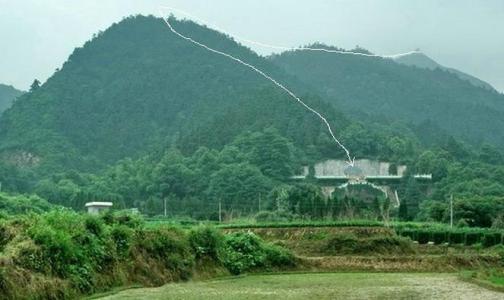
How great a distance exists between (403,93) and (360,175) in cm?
4387

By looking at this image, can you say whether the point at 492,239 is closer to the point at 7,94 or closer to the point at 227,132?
the point at 227,132

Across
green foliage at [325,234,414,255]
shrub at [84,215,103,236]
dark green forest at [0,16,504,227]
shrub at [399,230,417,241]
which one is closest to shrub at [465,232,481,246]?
shrub at [399,230,417,241]

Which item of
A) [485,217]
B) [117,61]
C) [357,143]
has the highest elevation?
[117,61]

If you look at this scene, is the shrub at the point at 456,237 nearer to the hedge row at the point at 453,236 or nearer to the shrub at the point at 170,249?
the hedge row at the point at 453,236

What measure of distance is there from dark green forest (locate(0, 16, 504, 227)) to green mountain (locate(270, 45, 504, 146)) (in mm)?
255

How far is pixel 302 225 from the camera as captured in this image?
34781mm

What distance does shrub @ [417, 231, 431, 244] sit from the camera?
37.6 meters

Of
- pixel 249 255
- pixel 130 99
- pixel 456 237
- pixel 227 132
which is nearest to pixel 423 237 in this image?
pixel 456 237

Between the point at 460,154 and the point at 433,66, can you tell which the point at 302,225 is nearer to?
the point at 460,154

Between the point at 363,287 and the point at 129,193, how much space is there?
5880 centimetres

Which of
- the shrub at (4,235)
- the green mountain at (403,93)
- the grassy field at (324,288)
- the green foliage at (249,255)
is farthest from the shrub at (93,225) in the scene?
the green mountain at (403,93)

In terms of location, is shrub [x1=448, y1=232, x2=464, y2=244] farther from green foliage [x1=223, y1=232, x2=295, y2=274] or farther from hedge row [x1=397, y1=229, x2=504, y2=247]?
green foliage [x1=223, y1=232, x2=295, y2=274]

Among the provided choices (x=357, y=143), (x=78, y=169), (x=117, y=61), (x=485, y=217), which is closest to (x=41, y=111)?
(x=78, y=169)

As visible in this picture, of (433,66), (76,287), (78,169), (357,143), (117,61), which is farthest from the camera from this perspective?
(433,66)
